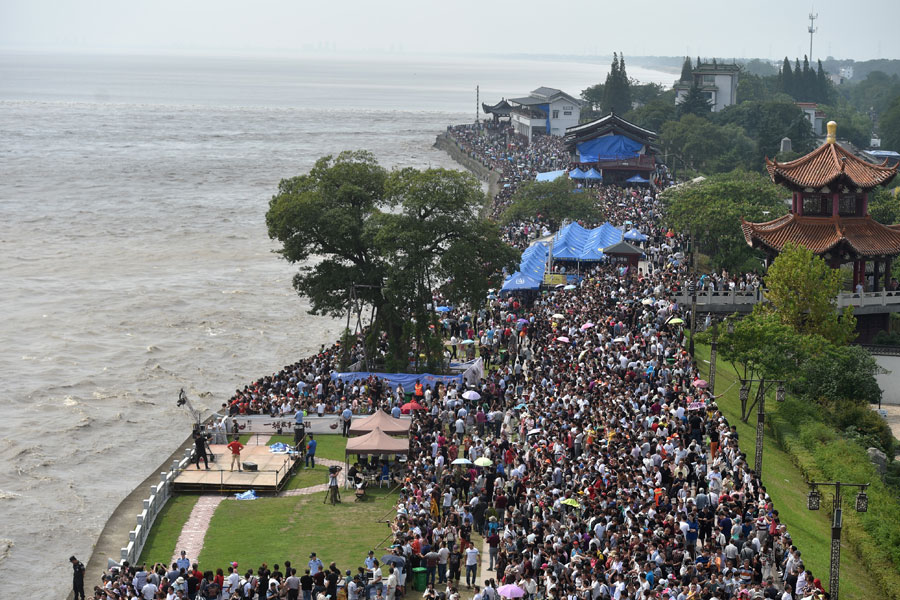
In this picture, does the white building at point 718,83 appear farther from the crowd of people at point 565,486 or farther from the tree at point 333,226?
the tree at point 333,226

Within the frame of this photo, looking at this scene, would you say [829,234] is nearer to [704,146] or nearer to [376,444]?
[376,444]

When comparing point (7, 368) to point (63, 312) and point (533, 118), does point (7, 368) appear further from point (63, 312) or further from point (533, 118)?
point (533, 118)

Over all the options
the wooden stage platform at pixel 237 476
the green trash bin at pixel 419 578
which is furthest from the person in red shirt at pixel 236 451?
the green trash bin at pixel 419 578

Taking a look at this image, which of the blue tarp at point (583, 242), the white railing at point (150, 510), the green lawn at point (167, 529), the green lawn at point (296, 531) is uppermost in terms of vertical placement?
the blue tarp at point (583, 242)

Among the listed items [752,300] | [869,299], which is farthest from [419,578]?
[869,299]

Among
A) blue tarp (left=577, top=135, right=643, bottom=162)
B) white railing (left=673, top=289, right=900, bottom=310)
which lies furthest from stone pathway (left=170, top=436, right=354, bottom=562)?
blue tarp (left=577, top=135, right=643, bottom=162)

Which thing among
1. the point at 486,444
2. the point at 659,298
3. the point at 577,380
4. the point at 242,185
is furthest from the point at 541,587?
the point at 242,185
